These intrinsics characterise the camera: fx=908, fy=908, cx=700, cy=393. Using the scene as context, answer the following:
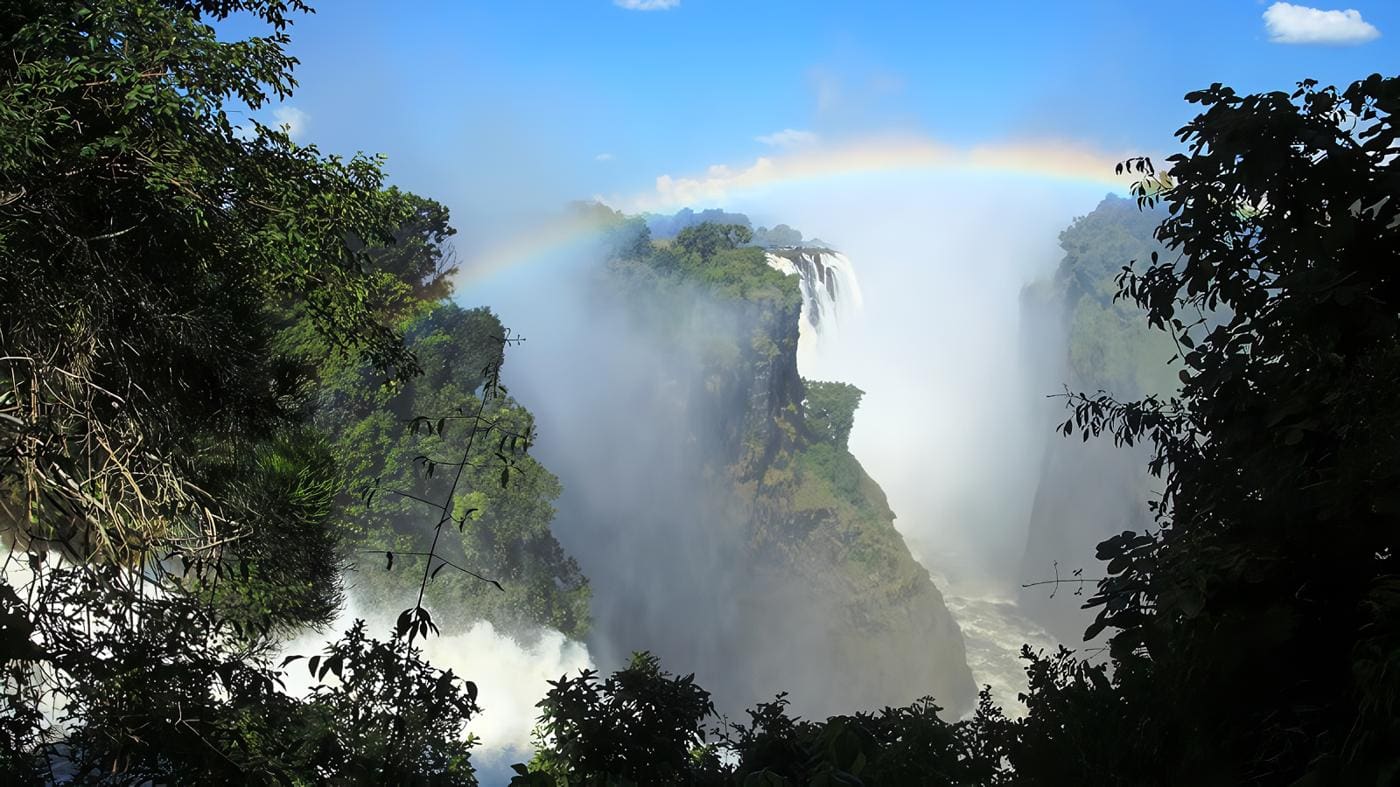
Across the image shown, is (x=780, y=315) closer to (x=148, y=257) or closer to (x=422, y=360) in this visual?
(x=422, y=360)

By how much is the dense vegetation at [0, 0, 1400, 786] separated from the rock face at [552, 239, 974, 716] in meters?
28.7

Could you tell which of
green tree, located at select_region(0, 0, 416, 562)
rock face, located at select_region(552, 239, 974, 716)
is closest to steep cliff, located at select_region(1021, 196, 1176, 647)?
rock face, located at select_region(552, 239, 974, 716)

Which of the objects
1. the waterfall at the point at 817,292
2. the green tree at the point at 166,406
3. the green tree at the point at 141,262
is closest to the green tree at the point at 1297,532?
the green tree at the point at 166,406

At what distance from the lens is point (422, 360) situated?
75.6 ft

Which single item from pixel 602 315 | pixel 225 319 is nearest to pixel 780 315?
pixel 602 315

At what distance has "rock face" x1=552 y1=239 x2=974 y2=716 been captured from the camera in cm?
3450

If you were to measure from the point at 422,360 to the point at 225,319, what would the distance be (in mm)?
18853

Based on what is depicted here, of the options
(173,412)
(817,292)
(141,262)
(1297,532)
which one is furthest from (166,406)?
(817,292)

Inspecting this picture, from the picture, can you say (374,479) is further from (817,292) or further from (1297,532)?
(817,292)

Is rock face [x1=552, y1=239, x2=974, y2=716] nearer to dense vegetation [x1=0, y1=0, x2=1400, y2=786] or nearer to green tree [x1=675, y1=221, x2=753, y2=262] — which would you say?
green tree [x1=675, y1=221, x2=753, y2=262]

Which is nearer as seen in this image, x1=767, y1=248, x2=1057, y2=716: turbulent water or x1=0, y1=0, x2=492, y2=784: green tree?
x1=0, y1=0, x2=492, y2=784: green tree

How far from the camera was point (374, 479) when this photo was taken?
4617mm

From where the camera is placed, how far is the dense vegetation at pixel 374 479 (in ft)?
7.77

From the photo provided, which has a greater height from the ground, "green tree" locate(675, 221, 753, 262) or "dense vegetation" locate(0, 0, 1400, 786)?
"green tree" locate(675, 221, 753, 262)
